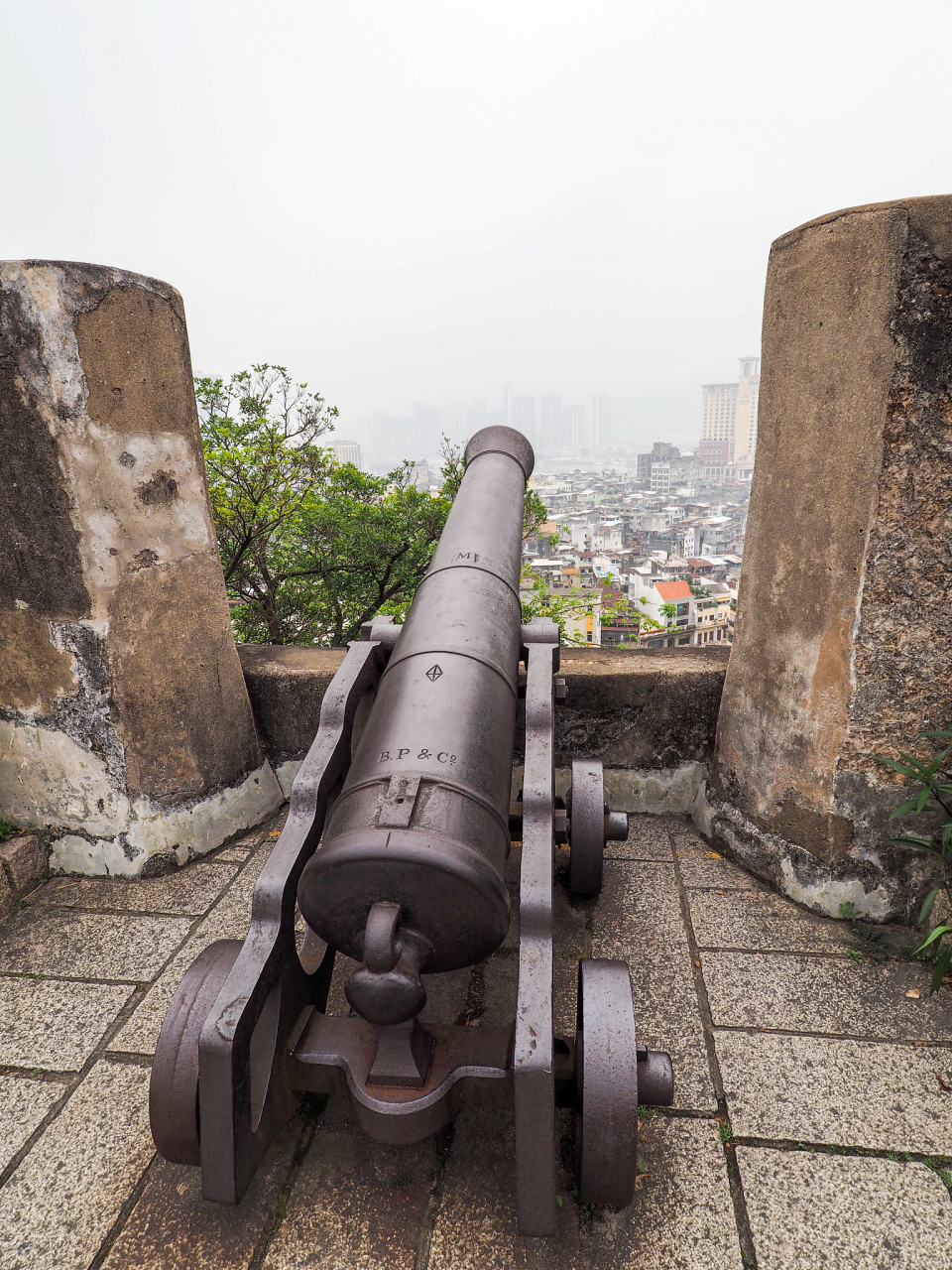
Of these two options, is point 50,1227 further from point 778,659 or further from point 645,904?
point 778,659

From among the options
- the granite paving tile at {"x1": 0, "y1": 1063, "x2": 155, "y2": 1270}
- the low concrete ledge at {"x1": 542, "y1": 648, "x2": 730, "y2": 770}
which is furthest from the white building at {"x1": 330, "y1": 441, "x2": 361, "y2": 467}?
the granite paving tile at {"x1": 0, "y1": 1063, "x2": 155, "y2": 1270}

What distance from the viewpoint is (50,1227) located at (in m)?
1.76

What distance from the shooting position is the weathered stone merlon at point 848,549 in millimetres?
2246

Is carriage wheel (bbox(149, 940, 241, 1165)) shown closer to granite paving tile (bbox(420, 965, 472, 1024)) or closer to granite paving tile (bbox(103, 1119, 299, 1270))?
granite paving tile (bbox(103, 1119, 299, 1270))

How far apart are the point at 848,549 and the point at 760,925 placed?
139 centimetres

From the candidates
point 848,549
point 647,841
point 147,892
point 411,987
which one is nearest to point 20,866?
point 147,892

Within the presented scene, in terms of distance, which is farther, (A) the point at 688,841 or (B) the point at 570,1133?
(A) the point at 688,841

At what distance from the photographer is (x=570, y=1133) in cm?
197

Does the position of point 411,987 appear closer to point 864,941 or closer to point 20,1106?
point 20,1106

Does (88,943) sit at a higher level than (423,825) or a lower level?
lower

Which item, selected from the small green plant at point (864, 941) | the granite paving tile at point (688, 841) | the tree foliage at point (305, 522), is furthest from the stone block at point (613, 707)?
the tree foliage at point (305, 522)

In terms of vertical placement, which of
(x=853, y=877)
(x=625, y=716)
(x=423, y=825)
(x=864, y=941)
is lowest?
(x=864, y=941)

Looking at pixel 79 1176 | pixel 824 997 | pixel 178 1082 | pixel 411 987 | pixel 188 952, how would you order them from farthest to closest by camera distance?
pixel 188 952
pixel 824 997
pixel 79 1176
pixel 178 1082
pixel 411 987

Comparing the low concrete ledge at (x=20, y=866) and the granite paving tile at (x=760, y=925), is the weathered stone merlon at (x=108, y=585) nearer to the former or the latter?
the low concrete ledge at (x=20, y=866)
